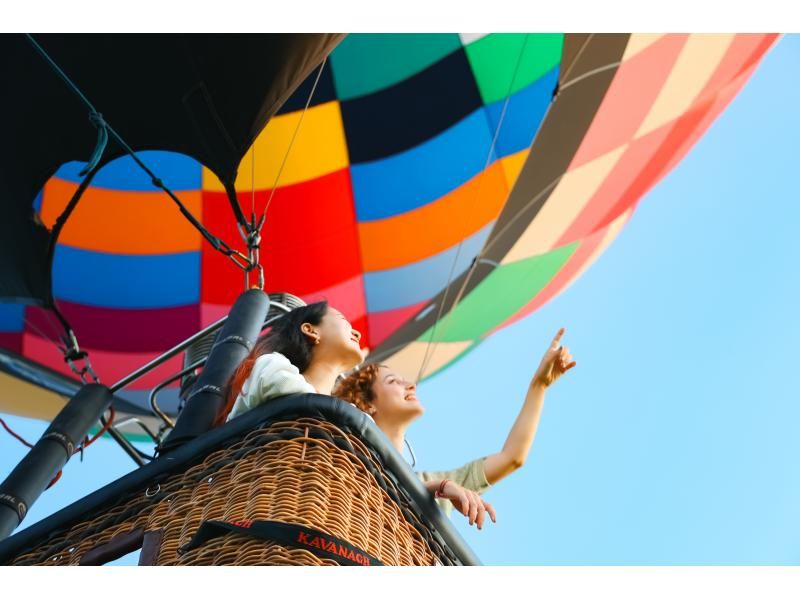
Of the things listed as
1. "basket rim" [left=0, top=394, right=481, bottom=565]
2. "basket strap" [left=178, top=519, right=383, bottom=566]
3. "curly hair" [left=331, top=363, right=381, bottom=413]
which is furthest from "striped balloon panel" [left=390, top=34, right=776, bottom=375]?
"basket strap" [left=178, top=519, right=383, bottom=566]

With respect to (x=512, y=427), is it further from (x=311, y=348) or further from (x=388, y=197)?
(x=388, y=197)

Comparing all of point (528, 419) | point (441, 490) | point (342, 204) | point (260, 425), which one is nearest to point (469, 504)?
point (441, 490)

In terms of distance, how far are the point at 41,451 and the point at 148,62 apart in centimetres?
117

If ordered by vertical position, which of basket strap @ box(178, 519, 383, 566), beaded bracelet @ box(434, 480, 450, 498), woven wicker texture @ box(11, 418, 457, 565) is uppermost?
beaded bracelet @ box(434, 480, 450, 498)

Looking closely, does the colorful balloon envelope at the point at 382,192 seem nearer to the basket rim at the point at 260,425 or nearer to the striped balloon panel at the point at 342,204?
the striped balloon panel at the point at 342,204

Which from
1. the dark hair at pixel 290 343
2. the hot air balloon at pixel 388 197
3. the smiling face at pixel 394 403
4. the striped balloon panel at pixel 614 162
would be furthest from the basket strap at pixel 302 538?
the striped balloon panel at pixel 614 162

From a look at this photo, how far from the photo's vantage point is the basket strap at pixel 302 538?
55.9 inches

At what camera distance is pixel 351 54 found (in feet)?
17.4

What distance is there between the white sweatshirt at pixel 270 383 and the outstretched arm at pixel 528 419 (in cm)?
58

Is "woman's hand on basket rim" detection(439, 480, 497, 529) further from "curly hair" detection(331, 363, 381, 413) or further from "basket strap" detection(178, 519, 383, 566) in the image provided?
"curly hair" detection(331, 363, 381, 413)

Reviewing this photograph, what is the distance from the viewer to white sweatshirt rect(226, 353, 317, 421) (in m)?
1.76

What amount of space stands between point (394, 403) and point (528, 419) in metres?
0.27
